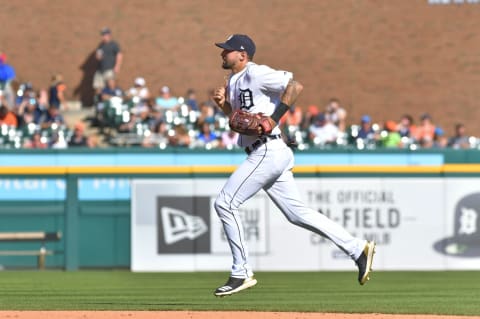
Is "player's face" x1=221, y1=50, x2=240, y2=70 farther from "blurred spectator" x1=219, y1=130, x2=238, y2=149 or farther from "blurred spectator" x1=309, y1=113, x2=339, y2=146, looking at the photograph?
"blurred spectator" x1=309, y1=113, x2=339, y2=146

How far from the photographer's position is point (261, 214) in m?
16.1

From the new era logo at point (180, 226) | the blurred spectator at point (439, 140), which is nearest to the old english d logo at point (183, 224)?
the new era logo at point (180, 226)

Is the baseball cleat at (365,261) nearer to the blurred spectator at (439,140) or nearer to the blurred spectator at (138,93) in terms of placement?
the blurred spectator at (439,140)

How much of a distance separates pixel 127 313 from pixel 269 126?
172 centimetres

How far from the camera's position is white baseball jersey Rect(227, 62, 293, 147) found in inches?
355

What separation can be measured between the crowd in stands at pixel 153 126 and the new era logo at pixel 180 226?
2.77 m

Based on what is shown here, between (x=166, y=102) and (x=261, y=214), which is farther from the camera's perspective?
(x=166, y=102)

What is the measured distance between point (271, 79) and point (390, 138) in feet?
37.3

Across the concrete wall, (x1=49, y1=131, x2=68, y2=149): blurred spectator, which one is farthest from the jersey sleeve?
the concrete wall

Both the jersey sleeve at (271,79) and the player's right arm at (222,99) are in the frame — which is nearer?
the jersey sleeve at (271,79)

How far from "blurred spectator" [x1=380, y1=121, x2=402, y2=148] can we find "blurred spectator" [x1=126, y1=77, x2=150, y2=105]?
13.3ft

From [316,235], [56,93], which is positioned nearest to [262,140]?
[316,235]

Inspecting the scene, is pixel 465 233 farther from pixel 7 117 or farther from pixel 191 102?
pixel 7 117

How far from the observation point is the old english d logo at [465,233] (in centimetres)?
1614
